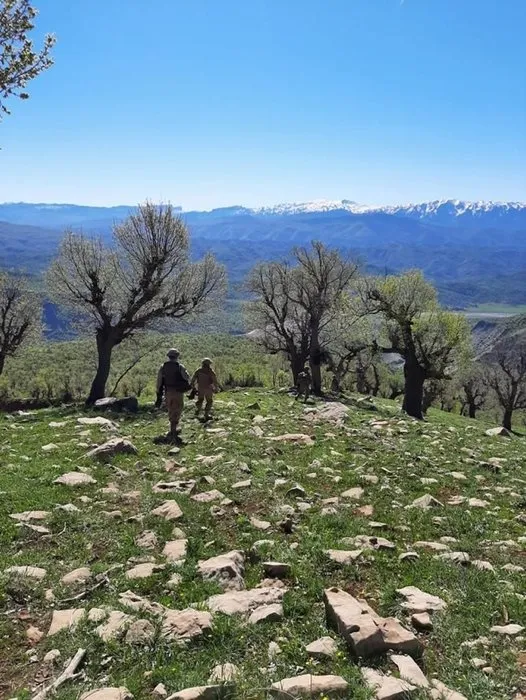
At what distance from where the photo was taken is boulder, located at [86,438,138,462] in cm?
1537

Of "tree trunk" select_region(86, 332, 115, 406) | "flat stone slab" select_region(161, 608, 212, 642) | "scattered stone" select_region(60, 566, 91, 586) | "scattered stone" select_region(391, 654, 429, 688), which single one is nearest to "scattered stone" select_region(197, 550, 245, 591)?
"flat stone slab" select_region(161, 608, 212, 642)

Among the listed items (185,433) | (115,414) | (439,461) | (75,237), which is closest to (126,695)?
(439,461)

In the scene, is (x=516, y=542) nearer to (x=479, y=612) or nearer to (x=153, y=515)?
(x=479, y=612)

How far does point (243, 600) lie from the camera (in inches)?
296

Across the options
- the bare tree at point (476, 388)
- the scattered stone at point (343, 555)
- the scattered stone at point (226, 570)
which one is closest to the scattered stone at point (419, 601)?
the scattered stone at point (343, 555)

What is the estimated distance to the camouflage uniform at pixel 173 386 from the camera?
61.9 ft

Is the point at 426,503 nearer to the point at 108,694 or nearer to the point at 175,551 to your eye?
the point at 175,551

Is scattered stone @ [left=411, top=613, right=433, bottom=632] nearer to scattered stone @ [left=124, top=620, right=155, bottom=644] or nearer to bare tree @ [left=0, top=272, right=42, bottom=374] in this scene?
scattered stone @ [left=124, top=620, right=155, bottom=644]

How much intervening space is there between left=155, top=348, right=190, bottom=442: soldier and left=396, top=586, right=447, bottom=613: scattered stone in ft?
39.8

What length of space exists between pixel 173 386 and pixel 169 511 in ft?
27.8

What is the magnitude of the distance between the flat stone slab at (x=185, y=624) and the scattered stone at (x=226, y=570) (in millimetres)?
1028

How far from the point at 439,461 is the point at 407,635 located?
11.0 meters

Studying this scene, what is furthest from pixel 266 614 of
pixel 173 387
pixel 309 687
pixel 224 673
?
pixel 173 387

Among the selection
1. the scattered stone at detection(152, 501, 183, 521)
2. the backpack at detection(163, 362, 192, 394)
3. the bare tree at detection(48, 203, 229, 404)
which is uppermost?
the bare tree at detection(48, 203, 229, 404)
